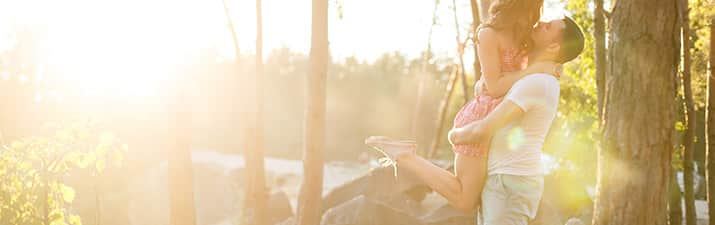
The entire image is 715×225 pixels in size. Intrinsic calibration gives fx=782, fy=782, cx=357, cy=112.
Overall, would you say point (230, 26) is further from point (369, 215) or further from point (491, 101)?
point (491, 101)

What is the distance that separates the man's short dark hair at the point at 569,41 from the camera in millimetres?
4098

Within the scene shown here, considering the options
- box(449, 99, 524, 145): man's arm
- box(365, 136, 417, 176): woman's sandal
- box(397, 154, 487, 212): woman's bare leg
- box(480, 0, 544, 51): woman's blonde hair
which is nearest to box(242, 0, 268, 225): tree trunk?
box(365, 136, 417, 176): woman's sandal

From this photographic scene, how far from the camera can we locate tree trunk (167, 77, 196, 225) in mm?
7812

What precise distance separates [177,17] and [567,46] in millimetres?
5460

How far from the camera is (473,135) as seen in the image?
3.92m

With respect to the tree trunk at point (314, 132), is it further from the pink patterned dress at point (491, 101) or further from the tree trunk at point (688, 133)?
the pink patterned dress at point (491, 101)

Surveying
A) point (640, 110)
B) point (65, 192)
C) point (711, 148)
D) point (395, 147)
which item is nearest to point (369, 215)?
point (640, 110)

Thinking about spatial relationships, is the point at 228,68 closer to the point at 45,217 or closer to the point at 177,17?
the point at 177,17

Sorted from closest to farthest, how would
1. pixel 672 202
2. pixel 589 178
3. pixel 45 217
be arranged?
pixel 45 217, pixel 672 202, pixel 589 178

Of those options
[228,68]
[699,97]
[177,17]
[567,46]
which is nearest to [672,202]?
[699,97]

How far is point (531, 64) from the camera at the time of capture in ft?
13.4

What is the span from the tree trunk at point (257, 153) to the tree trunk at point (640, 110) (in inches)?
237

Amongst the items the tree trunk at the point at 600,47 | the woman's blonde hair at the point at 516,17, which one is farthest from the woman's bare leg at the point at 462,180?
the tree trunk at the point at 600,47

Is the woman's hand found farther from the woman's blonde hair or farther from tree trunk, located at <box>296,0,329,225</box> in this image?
tree trunk, located at <box>296,0,329,225</box>
